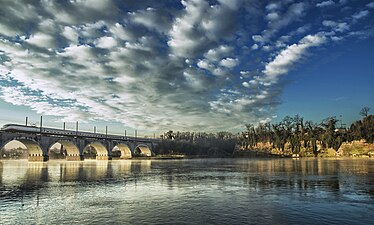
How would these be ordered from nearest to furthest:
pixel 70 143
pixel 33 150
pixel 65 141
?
pixel 33 150 → pixel 65 141 → pixel 70 143

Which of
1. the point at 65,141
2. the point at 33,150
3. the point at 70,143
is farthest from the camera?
the point at 70,143

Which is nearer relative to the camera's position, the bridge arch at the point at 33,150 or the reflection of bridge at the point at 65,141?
the reflection of bridge at the point at 65,141

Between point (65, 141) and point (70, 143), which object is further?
point (70, 143)

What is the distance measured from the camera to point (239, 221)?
49.2ft

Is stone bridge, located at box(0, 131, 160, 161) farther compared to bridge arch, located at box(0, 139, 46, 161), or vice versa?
bridge arch, located at box(0, 139, 46, 161)

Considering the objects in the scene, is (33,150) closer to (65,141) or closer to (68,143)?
(65,141)

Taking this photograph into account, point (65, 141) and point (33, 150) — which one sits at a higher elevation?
point (65, 141)

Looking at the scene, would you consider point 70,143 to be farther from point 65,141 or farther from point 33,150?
point 33,150

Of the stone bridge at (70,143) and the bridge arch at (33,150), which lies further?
the bridge arch at (33,150)

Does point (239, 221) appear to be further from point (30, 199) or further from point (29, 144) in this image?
point (29, 144)

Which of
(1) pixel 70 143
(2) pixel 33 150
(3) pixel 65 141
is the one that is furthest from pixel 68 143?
(2) pixel 33 150

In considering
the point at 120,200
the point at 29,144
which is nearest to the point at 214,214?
the point at 120,200

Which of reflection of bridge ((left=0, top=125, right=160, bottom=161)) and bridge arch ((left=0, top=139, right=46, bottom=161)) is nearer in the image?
reflection of bridge ((left=0, top=125, right=160, bottom=161))

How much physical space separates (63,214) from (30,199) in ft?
23.4
